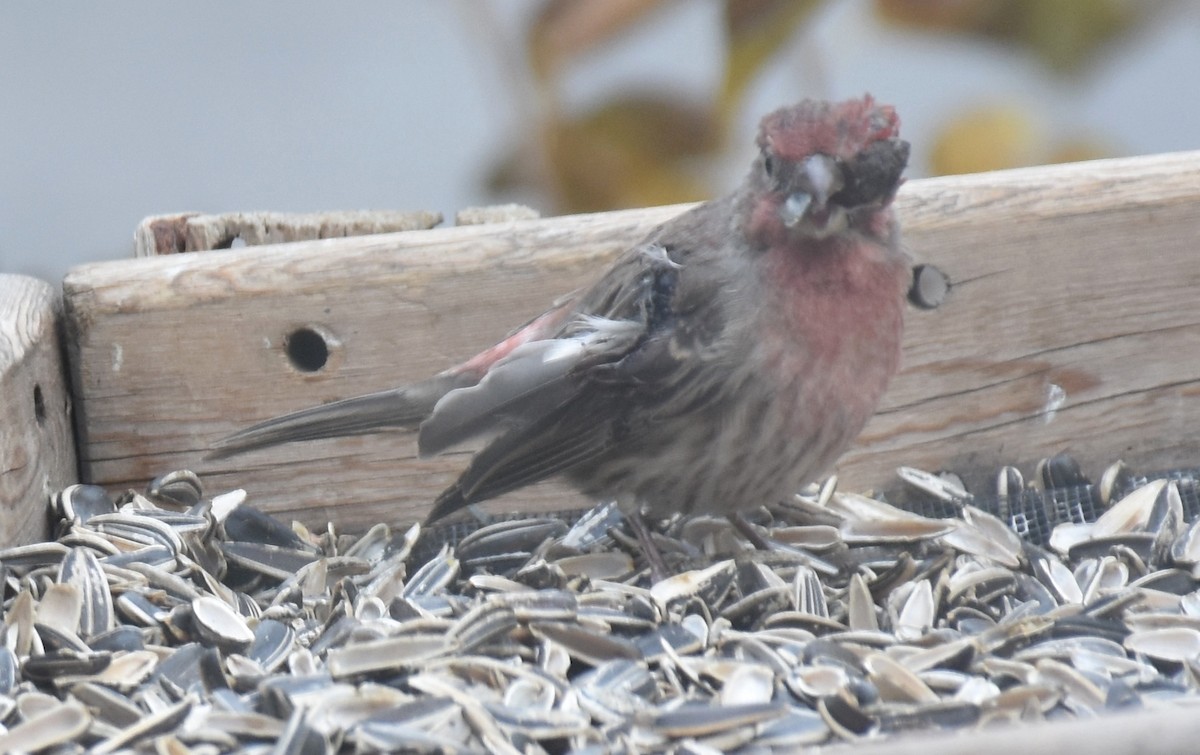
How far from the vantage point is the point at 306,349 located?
318 centimetres

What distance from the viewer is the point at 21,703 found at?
2.26 meters

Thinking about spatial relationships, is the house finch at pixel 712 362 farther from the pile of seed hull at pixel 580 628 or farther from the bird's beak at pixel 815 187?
the pile of seed hull at pixel 580 628

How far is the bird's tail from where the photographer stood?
2984 millimetres

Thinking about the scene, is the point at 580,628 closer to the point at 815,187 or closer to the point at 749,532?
the point at 749,532

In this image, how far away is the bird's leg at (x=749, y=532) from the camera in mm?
3008

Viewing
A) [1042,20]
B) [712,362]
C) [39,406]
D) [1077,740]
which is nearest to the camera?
[1077,740]

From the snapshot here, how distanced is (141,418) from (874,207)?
1.55 metres

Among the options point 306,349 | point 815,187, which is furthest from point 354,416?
point 815,187

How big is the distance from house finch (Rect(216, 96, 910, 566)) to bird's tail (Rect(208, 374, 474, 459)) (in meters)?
0.03

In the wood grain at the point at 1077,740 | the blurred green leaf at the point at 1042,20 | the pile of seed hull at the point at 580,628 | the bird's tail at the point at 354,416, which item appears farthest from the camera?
the blurred green leaf at the point at 1042,20

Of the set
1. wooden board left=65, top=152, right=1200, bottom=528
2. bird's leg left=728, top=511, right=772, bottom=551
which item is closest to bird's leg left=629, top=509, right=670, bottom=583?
bird's leg left=728, top=511, right=772, bottom=551

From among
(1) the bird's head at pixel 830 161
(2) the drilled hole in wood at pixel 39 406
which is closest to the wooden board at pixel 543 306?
(2) the drilled hole in wood at pixel 39 406

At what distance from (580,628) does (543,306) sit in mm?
893

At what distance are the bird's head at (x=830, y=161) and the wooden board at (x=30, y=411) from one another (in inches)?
56.4
